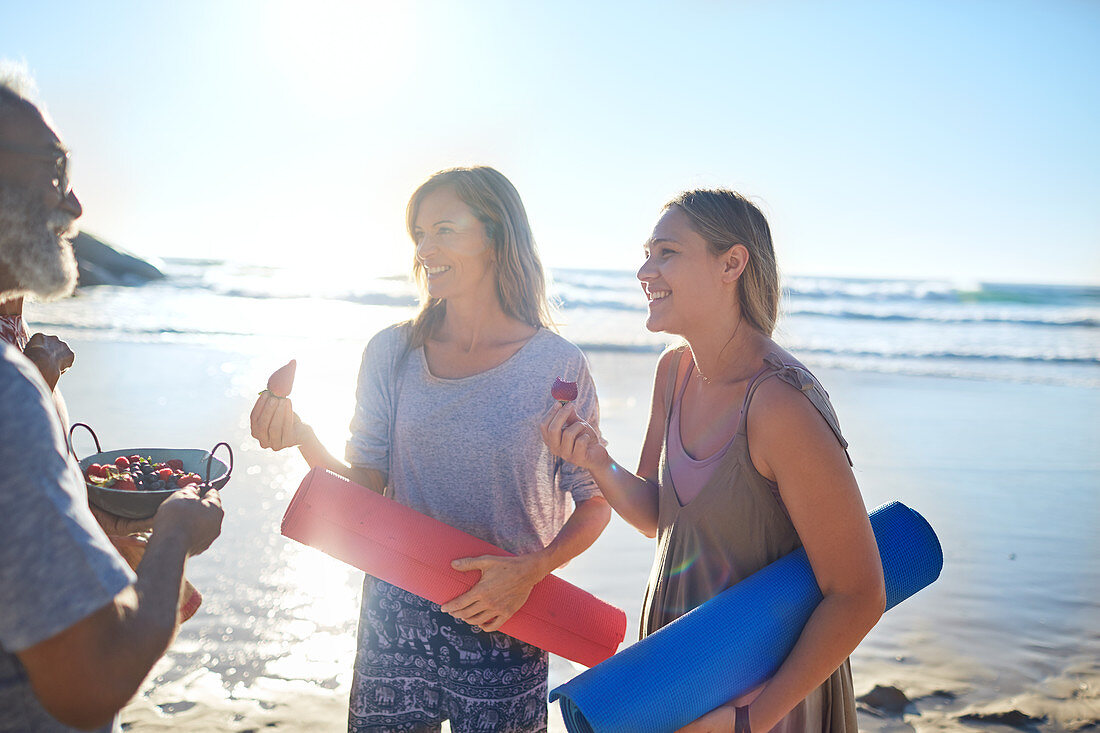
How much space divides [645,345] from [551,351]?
11467 mm

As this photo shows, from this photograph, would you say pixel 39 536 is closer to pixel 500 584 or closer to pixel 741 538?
pixel 500 584

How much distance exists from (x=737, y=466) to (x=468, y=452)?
1005 mm

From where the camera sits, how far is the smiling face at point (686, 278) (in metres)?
2.36

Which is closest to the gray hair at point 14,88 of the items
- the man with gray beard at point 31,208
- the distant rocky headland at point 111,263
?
the man with gray beard at point 31,208

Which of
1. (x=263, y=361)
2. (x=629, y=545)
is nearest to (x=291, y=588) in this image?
(x=629, y=545)

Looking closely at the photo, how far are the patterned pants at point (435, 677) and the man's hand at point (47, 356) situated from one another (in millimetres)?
1249

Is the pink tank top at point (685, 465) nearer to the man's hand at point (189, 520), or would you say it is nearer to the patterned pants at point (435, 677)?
the patterned pants at point (435, 677)

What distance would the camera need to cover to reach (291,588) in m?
4.86

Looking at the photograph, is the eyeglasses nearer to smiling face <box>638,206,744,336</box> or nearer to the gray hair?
the gray hair

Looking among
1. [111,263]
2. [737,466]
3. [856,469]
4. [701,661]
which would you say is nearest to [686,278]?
[737,466]

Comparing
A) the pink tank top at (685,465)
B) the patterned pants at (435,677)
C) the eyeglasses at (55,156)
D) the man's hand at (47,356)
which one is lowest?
the patterned pants at (435,677)

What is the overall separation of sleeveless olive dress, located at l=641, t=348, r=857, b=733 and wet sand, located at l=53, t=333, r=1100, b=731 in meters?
1.92

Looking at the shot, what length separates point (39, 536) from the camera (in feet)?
4.18

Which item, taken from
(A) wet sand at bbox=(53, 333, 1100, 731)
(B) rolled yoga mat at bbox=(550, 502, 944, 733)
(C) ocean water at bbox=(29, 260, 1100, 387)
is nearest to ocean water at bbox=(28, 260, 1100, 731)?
(A) wet sand at bbox=(53, 333, 1100, 731)
